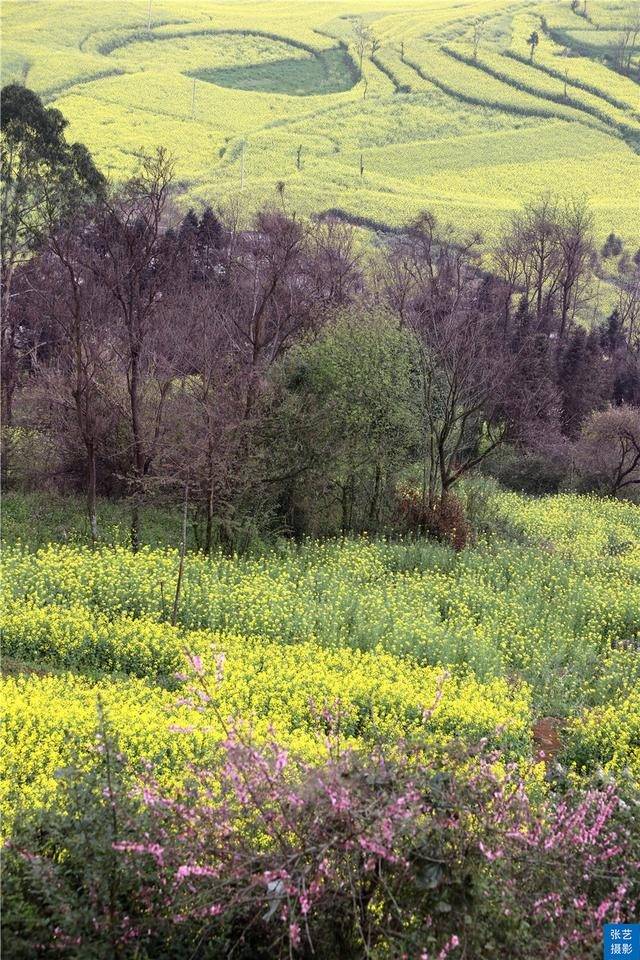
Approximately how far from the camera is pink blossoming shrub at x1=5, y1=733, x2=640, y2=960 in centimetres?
453

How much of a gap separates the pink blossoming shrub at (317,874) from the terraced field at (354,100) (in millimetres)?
78191

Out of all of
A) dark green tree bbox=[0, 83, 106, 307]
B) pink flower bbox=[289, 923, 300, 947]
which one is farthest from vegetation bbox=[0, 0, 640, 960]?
dark green tree bbox=[0, 83, 106, 307]

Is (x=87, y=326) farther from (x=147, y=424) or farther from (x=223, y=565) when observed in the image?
(x=223, y=565)

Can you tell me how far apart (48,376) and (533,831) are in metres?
21.9

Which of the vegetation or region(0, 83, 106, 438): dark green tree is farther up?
region(0, 83, 106, 438): dark green tree

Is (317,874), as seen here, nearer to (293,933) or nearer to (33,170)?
(293,933)

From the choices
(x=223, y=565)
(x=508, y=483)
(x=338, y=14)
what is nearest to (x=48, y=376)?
(x=223, y=565)

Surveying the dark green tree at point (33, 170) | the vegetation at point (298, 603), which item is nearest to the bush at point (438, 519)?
the vegetation at point (298, 603)

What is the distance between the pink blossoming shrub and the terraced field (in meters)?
78.2

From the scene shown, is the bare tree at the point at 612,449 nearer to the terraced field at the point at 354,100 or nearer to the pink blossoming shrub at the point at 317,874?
the pink blossoming shrub at the point at 317,874

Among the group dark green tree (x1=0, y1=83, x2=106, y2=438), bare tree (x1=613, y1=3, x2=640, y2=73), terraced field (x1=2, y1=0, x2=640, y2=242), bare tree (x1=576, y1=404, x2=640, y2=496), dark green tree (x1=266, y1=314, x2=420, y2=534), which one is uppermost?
bare tree (x1=613, y1=3, x2=640, y2=73)

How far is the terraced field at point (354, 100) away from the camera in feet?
304

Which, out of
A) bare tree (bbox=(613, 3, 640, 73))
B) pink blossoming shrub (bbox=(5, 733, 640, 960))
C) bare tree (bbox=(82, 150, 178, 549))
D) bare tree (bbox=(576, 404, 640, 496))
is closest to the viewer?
pink blossoming shrub (bbox=(5, 733, 640, 960))

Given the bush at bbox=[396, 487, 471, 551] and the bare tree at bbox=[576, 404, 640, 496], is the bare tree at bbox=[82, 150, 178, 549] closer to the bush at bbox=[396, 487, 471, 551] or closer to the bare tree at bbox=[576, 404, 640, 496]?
the bush at bbox=[396, 487, 471, 551]
